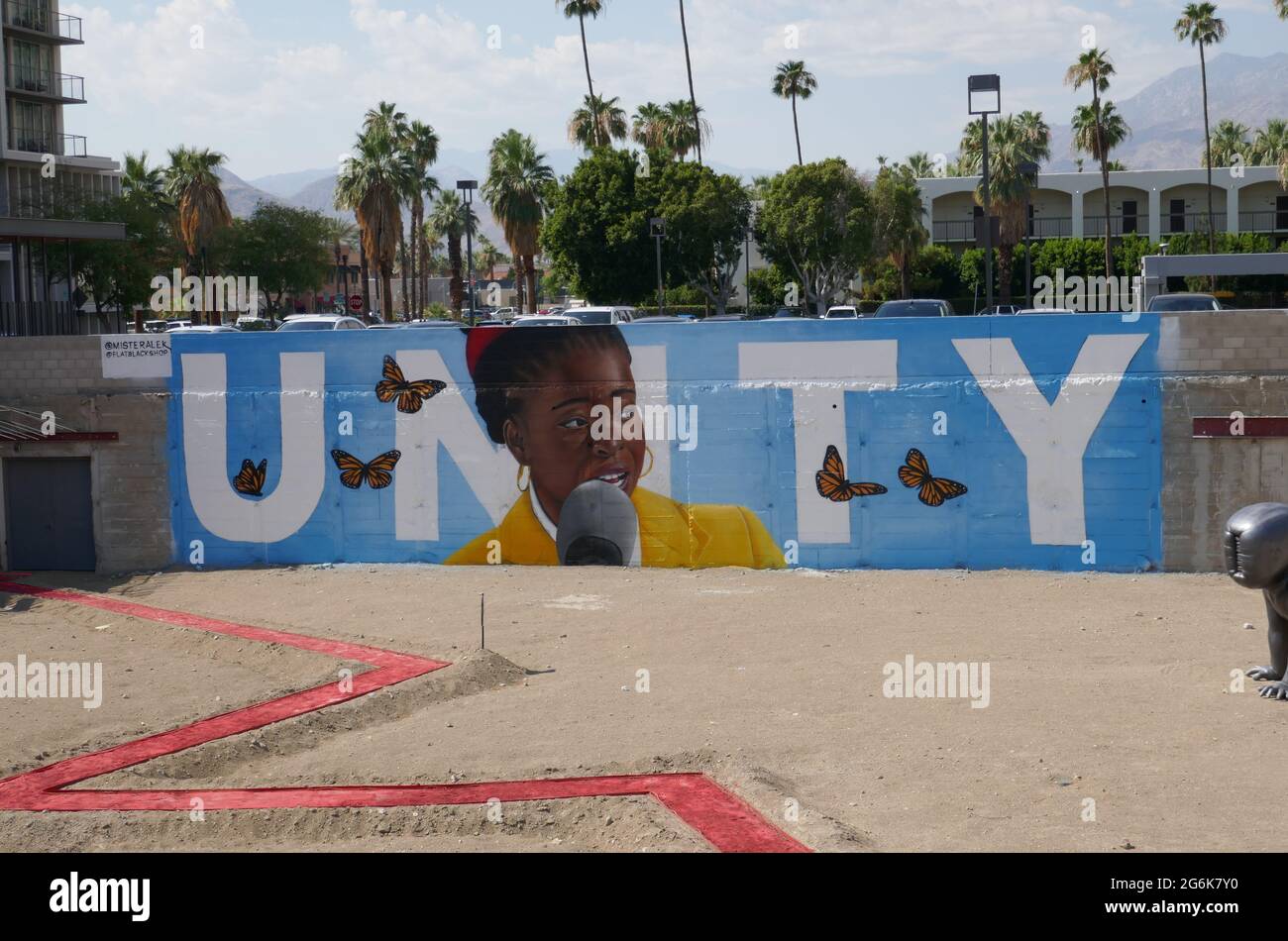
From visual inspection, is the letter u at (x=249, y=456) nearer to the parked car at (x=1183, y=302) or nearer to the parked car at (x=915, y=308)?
the parked car at (x=915, y=308)

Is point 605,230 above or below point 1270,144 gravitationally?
below

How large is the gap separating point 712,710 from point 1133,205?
235 feet

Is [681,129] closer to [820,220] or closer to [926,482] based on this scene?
[820,220]

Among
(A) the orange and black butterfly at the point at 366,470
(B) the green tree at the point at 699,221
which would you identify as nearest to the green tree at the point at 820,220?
(B) the green tree at the point at 699,221

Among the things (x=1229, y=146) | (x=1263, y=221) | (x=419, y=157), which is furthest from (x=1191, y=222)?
(x=419, y=157)

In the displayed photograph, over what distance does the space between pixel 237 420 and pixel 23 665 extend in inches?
271

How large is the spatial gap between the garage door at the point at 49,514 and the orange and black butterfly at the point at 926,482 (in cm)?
1280

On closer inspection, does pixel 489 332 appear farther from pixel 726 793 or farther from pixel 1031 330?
pixel 726 793

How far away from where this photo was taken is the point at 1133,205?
75.2 meters

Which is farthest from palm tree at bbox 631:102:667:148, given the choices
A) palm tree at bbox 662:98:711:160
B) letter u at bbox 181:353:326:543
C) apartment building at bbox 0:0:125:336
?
letter u at bbox 181:353:326:543

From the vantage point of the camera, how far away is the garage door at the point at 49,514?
20672mm

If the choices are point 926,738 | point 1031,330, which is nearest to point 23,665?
point 926,738

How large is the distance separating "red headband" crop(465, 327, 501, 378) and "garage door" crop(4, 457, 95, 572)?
654 centimetres

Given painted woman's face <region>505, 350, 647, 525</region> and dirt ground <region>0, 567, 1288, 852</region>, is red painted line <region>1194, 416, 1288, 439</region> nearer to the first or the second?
dirt ground <region>0, 567, 1288, 852</region>
